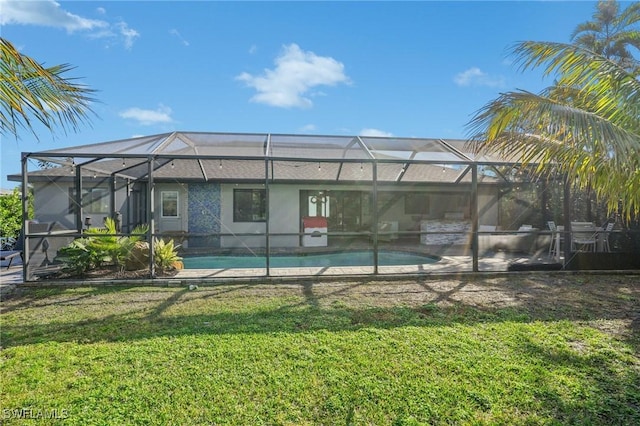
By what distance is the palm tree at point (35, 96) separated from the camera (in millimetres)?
2637

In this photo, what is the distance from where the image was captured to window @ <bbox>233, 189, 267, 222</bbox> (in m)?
13.7

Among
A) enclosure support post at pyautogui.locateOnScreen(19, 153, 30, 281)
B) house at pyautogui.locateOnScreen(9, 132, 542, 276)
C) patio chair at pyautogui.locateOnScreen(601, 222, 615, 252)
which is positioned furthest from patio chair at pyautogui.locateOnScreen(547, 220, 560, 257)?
enclosure support post at pyautogui.locateOnScreen(19, 153, 30, 281)

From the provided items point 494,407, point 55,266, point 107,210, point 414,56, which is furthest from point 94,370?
point 414,56

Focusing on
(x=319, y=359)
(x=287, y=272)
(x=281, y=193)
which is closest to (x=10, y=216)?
(x=281, y=193)

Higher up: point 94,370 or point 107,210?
point 107,210

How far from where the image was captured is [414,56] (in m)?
11.5

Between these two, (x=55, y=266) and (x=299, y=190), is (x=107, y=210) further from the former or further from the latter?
(x=299, y=190)

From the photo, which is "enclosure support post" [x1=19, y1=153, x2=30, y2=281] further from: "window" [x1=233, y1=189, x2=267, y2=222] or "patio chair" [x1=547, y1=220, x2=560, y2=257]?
"patio chair" [x1=547, y1=220, x2=560, y2=257]

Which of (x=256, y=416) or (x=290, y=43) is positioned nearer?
(x=256, y=416)

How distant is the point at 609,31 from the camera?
580 inches

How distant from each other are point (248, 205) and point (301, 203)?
7.43 feet

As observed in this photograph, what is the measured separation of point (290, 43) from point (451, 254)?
366 inches

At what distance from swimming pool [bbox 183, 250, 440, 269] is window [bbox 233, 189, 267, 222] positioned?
2.74 m

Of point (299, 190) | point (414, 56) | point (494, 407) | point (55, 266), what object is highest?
point (414, 56)
